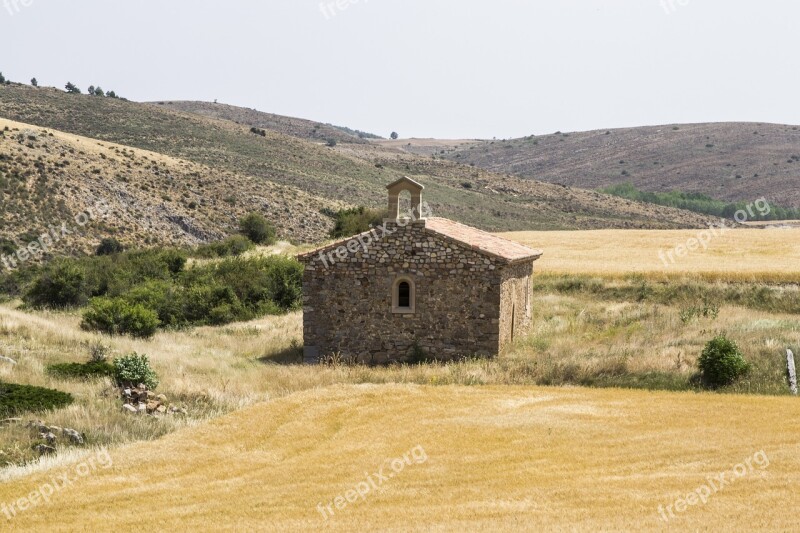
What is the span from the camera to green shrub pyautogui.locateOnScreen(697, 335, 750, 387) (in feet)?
68.7

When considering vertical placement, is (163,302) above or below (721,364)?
below

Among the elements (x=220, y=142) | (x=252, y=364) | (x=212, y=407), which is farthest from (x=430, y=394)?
(x=220, y=142)

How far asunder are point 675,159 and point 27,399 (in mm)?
132908

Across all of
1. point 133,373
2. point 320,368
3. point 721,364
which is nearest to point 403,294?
point 320,368

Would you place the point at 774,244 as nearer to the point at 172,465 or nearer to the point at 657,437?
the point at 657,437

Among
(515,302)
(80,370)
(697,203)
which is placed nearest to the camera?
(80,370)

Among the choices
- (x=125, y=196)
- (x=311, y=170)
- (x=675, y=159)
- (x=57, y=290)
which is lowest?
(x=57, y=290)

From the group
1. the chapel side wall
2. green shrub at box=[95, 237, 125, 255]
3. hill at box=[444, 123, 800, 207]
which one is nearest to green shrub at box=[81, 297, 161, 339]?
the chapel side wall

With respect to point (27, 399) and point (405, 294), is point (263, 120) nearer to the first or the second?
point (405, 294)

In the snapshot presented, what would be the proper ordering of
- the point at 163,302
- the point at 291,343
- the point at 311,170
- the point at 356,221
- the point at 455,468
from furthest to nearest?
the point at 311,170, the point at 356,221, the point at 163,302, the point at 291,343, the point at 455,468

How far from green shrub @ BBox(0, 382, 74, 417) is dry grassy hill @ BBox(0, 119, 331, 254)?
118 feet

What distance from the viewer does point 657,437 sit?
1605cm

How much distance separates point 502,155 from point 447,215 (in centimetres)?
9435

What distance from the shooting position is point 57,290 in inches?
1516
